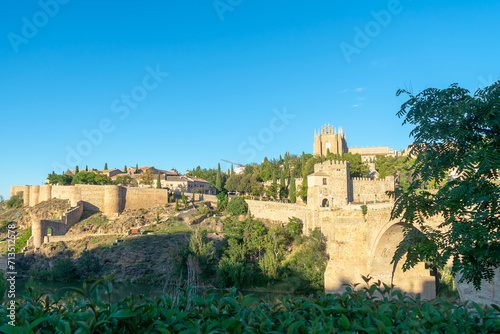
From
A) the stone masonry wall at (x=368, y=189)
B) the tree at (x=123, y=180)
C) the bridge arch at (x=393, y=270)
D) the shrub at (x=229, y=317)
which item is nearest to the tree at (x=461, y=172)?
the shrub at (x=229, y=317)

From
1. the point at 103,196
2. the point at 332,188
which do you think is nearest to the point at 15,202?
the point at 103,196

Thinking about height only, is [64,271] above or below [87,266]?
below

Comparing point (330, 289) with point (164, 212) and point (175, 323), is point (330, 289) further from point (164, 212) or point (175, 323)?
point (164, 212)

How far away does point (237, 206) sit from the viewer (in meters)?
37.1

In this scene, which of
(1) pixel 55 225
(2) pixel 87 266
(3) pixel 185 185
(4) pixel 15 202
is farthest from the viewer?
(3) pixel 185 185

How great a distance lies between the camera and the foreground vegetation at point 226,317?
281cm

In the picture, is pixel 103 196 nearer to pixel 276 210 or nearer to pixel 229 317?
pixel 276 210

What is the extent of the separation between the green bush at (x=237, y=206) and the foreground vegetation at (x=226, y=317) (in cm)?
3307

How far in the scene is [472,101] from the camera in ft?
18.2

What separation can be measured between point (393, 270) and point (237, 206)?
65.6 feet

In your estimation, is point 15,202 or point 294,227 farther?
point 15,202

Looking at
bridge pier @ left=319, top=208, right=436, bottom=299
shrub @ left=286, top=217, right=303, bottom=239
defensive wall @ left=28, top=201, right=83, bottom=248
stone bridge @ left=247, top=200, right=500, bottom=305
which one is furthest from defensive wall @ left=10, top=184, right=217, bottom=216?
bridge pier @ left=319, top=208, right=436, bottom=299

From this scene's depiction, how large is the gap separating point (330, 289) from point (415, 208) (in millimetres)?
16285

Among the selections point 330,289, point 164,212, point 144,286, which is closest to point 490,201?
point 330,289
